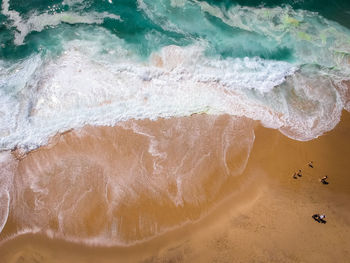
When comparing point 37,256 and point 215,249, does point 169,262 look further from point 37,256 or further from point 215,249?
point 37,256

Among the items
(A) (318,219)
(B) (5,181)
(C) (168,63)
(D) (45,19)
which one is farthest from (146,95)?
(A) (318,219)

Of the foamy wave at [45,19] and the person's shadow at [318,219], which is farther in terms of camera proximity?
the foamy wave at [45,19]

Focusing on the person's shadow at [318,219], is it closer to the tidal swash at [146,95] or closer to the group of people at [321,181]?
the group of people at [321,181]

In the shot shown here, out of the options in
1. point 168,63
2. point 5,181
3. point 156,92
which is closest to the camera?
point 5,181

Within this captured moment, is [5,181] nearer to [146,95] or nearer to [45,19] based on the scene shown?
[146,95]

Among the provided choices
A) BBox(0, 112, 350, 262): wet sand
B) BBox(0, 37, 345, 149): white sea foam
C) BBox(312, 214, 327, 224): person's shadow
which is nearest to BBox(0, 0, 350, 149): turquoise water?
BBox(0, 37, 345, 149): white sea foam

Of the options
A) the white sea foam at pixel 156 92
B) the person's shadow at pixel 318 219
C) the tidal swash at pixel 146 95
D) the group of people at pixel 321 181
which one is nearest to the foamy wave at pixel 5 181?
the tidal swash at pixel 146 95

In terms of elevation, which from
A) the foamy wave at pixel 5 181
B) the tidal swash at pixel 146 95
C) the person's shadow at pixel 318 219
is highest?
the tidal swash at pixel 146 95
